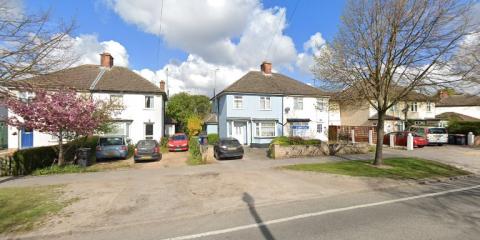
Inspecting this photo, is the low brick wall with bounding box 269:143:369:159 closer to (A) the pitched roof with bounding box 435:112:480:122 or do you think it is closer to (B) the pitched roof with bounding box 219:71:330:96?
(B) the pitched roof with bounding box 219:71:330:96

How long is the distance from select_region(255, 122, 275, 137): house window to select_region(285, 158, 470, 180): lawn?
14.8 m

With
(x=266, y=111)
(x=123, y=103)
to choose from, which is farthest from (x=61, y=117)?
(x=266, y=111)

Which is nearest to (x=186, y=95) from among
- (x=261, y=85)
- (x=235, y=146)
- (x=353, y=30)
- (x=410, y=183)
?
(x=261, y=85)

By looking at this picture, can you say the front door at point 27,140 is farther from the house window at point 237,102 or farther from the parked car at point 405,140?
the parked car at point 405,140

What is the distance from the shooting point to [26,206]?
7.76m

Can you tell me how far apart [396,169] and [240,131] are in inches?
695

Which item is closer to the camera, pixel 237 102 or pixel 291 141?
pixel 291 141

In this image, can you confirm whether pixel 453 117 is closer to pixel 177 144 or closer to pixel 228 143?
pixel 228 143

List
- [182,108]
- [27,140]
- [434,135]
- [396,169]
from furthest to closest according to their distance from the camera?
1. [182,108]
2. [434,135]
3. [27,140]
4. [396,169]

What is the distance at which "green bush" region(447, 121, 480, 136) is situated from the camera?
30.8 metres

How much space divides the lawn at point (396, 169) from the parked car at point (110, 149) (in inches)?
437

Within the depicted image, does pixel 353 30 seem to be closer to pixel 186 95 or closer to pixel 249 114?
pixel 249 114

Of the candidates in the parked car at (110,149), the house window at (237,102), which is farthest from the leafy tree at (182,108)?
the parked car at (110,149)

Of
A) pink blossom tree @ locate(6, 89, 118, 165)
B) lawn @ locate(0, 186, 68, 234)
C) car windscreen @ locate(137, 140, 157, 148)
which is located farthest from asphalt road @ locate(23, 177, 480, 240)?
car windscreen @ locate(137, 140, 157, 148)
